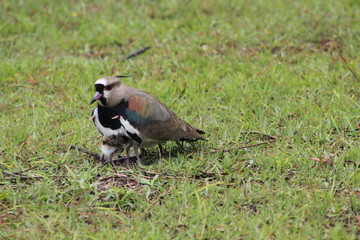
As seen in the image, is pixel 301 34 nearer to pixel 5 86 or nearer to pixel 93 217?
pixel 5 86

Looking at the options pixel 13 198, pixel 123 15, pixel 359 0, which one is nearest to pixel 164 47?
pixel 123 15

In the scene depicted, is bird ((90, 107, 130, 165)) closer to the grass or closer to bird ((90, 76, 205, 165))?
bird ((90, 76, 205, 165))

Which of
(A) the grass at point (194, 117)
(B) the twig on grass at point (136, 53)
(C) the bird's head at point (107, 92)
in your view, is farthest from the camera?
(B) the twig on grass at point (136, 53)

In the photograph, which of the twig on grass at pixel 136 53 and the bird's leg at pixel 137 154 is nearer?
the bird's leg at pixel 137 154

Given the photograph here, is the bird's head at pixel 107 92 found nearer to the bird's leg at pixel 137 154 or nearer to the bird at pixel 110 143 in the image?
the bird at pixel 110 143

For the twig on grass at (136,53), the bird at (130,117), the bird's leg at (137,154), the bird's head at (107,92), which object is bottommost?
the bird's leg at (137,154)

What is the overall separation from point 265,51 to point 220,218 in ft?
12.5

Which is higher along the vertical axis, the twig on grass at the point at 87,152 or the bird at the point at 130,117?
the bird at the point at 130,117

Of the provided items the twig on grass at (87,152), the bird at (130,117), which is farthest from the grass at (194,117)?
the bird at (130,117)

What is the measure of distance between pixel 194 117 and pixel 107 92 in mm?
1436

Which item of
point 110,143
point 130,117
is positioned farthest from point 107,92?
point 110,143

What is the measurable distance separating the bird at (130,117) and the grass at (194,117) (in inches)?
10.4

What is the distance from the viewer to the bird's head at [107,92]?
5.12 m

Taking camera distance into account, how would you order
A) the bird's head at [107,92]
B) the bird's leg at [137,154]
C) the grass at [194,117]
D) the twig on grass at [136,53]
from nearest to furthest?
the grass at [194,117] → the bird's head at [107,92] → the bird's leg at [137,154] → the twig on grass at [136,53]
